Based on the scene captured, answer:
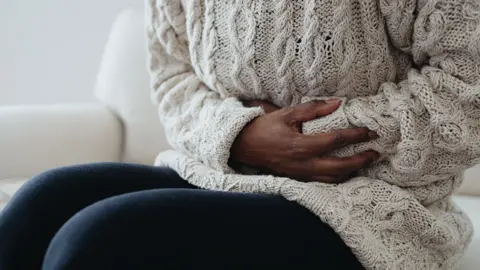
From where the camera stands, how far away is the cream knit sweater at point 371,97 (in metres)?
0.72

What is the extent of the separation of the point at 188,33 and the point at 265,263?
0.40m

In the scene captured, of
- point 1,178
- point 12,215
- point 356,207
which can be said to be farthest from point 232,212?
point 1,178

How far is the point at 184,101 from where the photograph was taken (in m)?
0.97

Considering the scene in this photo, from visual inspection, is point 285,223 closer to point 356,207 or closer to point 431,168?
point 356,207

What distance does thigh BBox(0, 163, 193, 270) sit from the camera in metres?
0.73

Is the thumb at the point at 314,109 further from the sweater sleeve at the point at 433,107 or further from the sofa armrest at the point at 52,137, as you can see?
the sofa armrest at the point at 52,137

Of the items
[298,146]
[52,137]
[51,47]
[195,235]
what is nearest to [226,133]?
[298,146]

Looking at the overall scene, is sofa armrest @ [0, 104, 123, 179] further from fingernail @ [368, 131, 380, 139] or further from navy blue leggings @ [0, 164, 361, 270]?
fingernail @ [368, 131, 380, 139]

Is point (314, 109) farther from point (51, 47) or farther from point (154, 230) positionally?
point (51, 47)

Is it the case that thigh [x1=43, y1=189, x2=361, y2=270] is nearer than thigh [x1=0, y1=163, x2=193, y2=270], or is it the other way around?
thigh [x1=43, y1=189, x2=361, y2=270]

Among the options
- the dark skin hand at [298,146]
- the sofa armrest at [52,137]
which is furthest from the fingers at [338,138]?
the sofa armrest at [52,137]

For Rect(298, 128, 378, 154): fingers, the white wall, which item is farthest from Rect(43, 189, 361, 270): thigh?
the white wall

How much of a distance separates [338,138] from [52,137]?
82 cm

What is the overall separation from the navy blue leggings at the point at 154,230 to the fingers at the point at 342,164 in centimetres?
9
